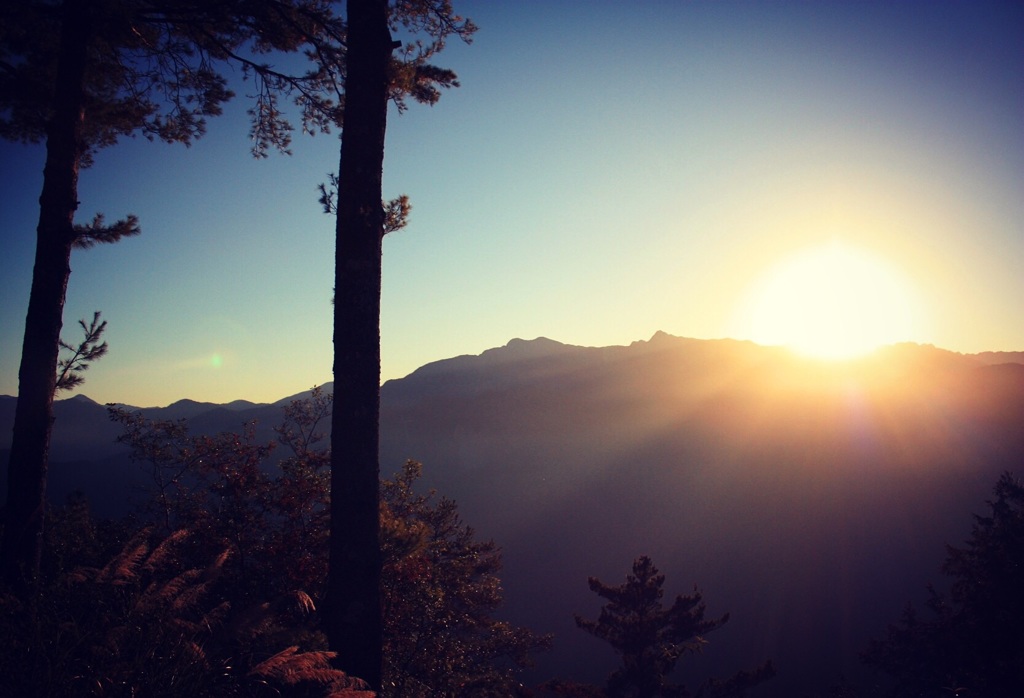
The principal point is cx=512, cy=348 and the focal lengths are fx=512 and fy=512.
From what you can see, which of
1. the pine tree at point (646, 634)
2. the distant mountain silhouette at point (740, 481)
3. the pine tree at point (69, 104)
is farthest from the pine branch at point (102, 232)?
the distant mountain silhouette at point (740, 481)

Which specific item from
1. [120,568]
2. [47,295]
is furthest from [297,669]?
[47,295]

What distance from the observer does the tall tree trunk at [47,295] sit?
17.4 ft

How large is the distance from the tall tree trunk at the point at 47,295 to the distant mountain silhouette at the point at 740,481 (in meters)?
67.4

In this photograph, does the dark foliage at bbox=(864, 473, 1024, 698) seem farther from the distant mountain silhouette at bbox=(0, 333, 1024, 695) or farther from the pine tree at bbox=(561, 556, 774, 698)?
the distant mountain silhouette at bbox=(0, 333, 1024, 695)

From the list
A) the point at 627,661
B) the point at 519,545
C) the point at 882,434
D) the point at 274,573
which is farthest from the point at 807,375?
the point at 274,573

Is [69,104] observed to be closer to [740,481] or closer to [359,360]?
[359,360]

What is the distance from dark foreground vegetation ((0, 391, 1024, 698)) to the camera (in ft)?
8.97

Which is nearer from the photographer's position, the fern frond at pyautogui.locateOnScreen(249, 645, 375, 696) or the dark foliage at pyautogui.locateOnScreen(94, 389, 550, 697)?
the fern frond at pyautogui.locateOnScreen(249, 645, 375, 696)

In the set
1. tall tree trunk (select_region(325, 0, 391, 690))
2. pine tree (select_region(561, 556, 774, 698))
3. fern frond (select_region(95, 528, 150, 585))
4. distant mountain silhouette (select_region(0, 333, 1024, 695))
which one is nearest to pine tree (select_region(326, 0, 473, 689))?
tall tree trunk (select_region(325, 0, 391, 690))

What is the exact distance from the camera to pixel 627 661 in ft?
65.4

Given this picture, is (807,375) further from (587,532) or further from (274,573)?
(274,573)

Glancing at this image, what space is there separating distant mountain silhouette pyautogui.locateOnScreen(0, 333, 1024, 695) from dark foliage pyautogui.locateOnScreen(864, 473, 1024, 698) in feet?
156

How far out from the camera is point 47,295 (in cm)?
552

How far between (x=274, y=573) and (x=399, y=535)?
1.50m
